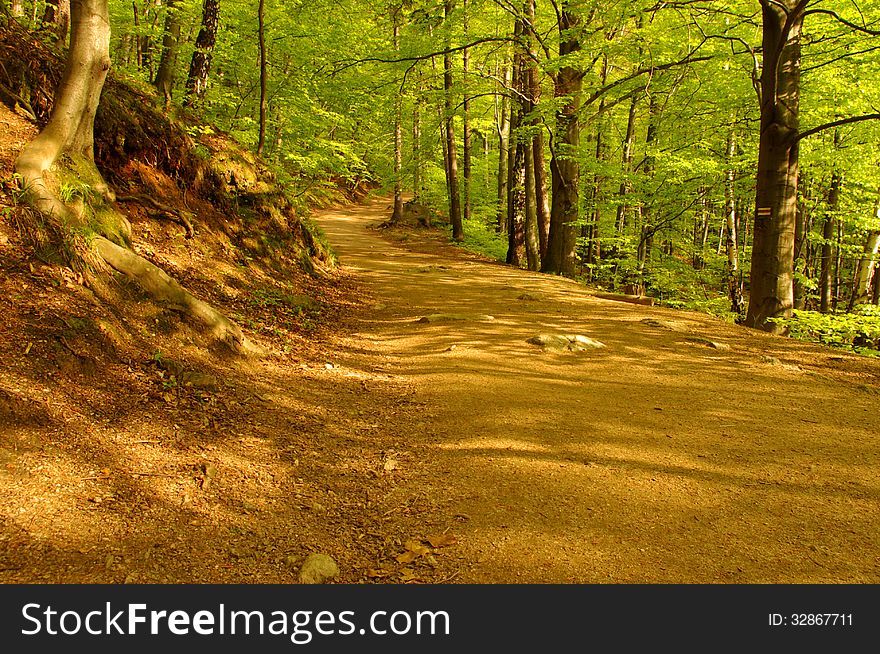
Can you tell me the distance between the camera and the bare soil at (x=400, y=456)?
2.67 metres

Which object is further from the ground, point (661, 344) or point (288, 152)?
point (288, 152)

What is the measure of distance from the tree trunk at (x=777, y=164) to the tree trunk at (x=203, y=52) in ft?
32.8

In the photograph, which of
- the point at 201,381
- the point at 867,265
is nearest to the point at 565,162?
the point at 867,265

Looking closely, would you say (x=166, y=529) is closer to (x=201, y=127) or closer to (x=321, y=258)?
(x=201, y=127)

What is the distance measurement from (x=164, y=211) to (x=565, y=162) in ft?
33.2

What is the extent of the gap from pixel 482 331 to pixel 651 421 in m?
3.39

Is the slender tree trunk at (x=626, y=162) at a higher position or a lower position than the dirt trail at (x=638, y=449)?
higher

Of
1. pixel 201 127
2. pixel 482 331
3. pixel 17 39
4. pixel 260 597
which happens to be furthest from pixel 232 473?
pixel 201 127

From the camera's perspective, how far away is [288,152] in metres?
12.8

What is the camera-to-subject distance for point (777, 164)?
305 inches

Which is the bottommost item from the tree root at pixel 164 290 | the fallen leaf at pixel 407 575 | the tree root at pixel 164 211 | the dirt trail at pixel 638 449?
the fallen leaf at pixel 407 575

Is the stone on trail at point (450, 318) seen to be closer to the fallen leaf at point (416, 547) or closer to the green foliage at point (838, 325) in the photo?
the green foliage at point (838, 325)

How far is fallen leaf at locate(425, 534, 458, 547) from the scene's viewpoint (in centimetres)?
293

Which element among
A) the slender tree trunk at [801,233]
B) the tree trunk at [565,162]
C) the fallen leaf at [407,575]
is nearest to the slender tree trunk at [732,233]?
the slender tree trunk at [801,233]
